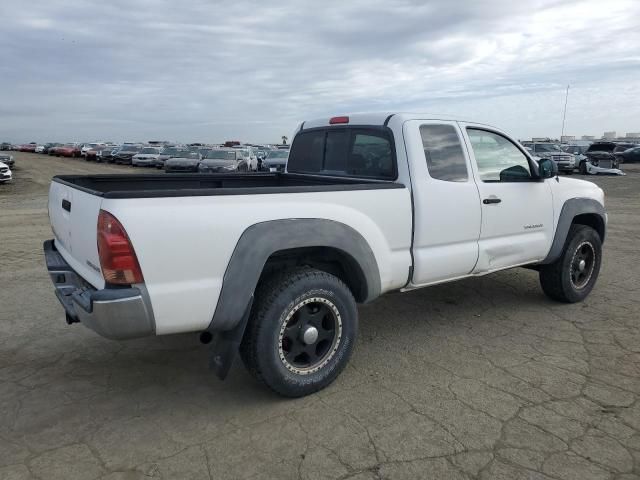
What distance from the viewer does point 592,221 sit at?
18.2 ft

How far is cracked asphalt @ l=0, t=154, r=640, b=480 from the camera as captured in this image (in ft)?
8.83

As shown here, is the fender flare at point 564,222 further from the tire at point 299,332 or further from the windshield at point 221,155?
the windshield at point 221,155

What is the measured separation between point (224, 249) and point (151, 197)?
0.49 metres

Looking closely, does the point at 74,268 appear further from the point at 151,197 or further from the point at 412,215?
the point at 412,215

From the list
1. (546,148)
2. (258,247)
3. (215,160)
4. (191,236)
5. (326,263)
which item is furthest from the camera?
(546,148)

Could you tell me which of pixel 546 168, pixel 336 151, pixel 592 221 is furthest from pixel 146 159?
pixel 546 168

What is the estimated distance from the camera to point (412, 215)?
147 inches

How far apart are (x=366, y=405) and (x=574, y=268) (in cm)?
319

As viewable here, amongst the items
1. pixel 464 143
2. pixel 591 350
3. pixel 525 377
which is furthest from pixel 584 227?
pixel 525 377

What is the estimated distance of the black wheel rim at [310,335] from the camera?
3.30 m

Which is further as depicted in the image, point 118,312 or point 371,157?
point 371,157

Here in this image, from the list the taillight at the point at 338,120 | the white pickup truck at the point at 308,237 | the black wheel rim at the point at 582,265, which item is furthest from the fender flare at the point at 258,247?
the black wheel rim at the point at 582,265

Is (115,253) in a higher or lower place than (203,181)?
lower

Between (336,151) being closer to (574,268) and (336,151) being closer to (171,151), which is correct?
(574,268)
